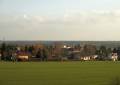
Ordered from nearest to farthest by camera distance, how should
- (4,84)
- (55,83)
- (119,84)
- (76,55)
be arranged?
(119,84) < (4,84) < (55,83) < (76,55)

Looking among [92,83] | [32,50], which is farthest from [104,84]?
[32,50]

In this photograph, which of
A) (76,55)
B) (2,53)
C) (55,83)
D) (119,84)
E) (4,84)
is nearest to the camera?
(119,84)

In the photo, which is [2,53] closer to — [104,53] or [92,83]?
[104,53]

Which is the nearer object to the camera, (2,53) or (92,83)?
(92,83)

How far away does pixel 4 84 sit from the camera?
69.5ft

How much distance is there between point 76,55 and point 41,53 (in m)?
7.40

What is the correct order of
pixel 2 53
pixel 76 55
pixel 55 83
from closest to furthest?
1. pixel 55 83
2. pixel 2 53
3. pixel 76 55

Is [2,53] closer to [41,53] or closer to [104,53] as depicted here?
[41,53]

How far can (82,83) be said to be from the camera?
23.0 meters

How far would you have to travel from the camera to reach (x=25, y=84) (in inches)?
867

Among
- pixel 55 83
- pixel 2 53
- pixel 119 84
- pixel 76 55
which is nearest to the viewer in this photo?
pixel 119 84

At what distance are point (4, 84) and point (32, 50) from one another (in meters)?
65.4

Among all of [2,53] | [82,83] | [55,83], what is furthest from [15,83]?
[2,53]

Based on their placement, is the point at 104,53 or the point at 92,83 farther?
the point at 104,53
